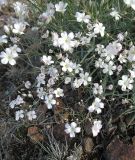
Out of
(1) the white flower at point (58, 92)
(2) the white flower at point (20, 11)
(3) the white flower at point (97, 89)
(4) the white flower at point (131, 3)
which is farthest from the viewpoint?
(2) the white flower at point (20, 11)

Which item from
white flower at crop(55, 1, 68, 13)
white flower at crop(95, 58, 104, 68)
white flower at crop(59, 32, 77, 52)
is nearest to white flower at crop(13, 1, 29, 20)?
white flower at crop(55, 1, 68, 13)

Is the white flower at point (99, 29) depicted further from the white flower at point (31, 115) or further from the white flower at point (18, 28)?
the white flower at point (31, 115)

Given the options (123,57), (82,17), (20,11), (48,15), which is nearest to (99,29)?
(82,17)

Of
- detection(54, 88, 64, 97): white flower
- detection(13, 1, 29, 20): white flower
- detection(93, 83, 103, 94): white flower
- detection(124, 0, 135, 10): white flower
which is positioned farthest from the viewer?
detection(13, 1, 29, 20): white flower

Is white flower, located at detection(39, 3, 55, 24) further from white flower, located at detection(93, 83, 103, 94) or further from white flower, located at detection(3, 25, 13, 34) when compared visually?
white flower, located at detection(93, 83, 103, 94)

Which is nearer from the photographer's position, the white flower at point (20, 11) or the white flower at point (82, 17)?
the white flower at point (82, 17)

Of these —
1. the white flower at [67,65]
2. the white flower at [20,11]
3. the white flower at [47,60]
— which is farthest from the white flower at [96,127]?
the white flower at [20,11]

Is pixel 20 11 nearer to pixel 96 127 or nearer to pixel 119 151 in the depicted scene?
pixel 96 127

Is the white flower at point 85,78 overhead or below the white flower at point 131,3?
below
